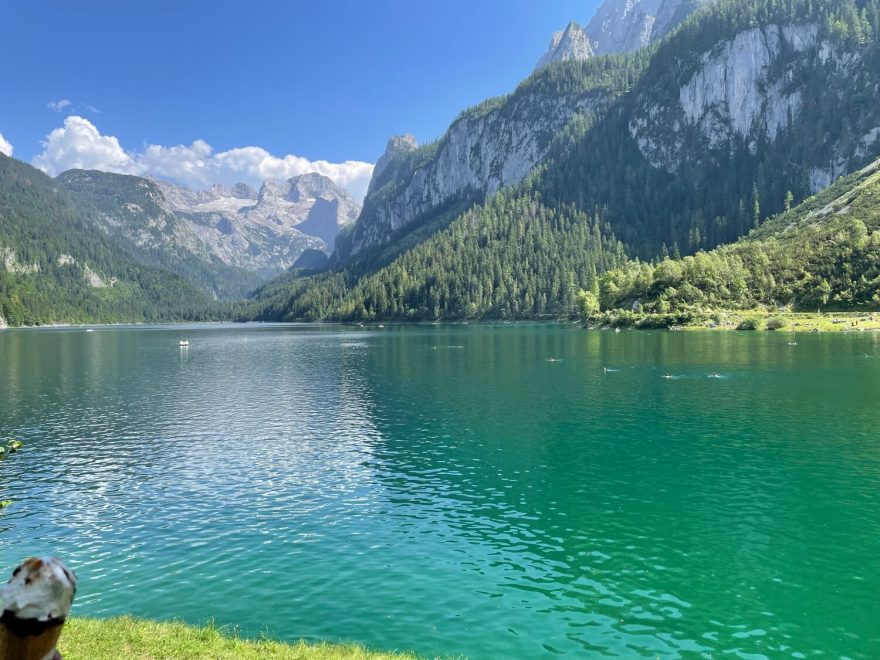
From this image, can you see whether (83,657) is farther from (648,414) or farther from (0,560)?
(648,414)

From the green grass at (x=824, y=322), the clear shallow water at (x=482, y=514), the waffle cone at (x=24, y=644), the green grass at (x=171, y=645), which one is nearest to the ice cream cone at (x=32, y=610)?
the waffle cone at (x=24, y=644)

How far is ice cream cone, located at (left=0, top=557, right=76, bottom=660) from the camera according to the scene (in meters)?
6.44

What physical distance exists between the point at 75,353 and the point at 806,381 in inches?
7114

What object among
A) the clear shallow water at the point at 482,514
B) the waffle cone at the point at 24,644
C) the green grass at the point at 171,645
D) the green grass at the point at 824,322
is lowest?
the clear shallow water at the point at 482,514

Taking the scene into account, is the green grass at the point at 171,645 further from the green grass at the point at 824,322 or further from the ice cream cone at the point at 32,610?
the green grass at the point at 824,322

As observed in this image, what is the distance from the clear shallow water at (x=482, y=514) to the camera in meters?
24.7

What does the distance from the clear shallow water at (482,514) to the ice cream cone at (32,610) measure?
1854 centimetres

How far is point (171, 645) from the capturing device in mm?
20047

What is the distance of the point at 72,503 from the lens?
40688mm

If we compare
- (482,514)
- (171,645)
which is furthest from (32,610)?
(482,514)

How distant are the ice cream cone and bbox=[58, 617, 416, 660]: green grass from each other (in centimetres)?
1449

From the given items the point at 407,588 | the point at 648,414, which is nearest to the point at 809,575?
the point at 407,588

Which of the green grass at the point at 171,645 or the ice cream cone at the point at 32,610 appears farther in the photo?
the green grass at the point at 171,645

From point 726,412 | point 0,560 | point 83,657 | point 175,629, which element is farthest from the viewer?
point 726,412
